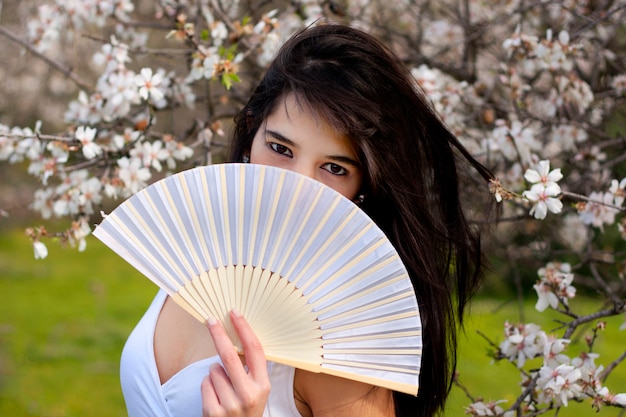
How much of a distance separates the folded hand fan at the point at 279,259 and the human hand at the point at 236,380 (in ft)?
0.14

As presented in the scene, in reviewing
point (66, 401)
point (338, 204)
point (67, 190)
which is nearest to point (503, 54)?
point (67, 190)

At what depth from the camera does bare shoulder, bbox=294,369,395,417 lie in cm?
133

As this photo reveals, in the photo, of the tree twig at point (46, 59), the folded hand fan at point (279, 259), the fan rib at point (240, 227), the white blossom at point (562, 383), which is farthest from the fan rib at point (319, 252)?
the tree twig at point (46, 59)

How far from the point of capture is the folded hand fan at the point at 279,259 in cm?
126

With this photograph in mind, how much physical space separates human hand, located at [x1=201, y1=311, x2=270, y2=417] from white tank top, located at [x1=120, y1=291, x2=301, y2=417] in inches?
6.5

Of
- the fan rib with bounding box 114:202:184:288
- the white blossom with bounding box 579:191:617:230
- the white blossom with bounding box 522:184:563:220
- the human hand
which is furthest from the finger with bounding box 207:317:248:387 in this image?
the white blossom with bounding box 579:191:617:230

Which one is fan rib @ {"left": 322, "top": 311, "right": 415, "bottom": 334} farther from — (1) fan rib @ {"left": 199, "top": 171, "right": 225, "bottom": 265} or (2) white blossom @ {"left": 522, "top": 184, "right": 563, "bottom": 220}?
(2) white blossom @ {"left": 522, "top": 184, "right": 563, "bottom": 220}

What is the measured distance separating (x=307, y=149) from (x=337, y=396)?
0.46 m

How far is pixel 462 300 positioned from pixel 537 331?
219 millimetres

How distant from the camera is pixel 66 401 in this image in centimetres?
380

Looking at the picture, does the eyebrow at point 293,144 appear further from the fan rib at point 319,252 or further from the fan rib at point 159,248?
the fan rib at point 159,248

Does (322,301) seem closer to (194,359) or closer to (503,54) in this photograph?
(194,359)

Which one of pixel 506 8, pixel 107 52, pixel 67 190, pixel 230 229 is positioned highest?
pixel 506 8

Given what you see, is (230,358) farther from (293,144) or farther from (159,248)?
(293,144)
